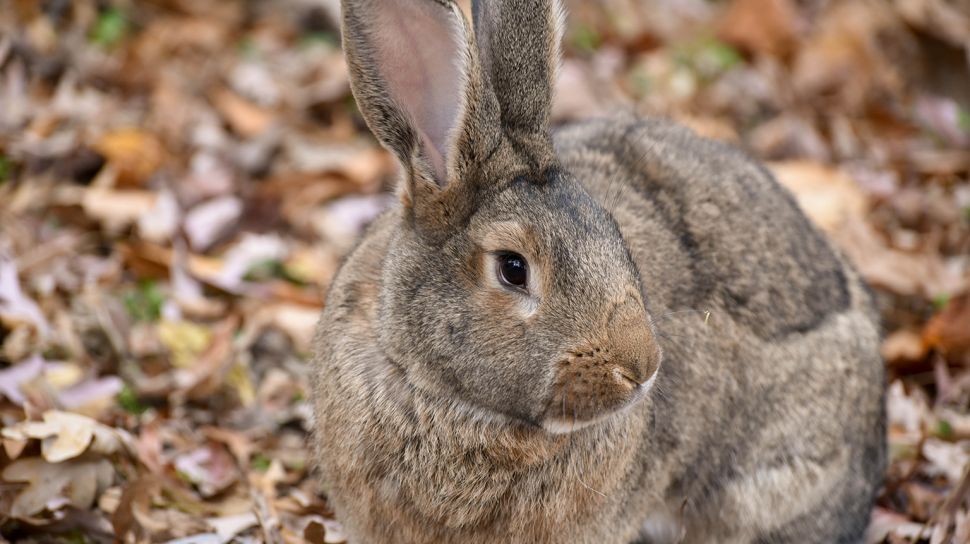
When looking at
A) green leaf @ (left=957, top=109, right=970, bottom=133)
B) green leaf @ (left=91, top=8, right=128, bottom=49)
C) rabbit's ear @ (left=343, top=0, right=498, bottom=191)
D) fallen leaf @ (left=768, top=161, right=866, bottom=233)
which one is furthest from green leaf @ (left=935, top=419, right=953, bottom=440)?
green leaf @ (left=91, top=8, right=128, bottom=49)

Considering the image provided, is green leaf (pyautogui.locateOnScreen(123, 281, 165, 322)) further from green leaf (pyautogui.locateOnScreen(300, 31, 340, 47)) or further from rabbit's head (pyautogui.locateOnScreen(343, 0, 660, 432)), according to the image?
green leaf (pyautogui.locateOnScreen(300, 31, 340, 47))

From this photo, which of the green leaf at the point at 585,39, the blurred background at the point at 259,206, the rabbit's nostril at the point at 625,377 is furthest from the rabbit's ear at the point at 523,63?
the green leaf at the point at 585,39

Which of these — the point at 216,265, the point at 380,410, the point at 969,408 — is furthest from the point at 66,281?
the point at 969,408

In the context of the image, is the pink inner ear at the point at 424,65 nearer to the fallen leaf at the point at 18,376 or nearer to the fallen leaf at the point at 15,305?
the fallen leaf at the point at 18,376

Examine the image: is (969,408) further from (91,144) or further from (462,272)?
(91,144)

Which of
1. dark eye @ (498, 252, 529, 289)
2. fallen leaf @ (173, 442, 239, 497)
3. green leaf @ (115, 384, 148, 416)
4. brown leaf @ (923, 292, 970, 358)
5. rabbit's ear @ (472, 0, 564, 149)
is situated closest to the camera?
dark eye @ (498, 252, 529, 289)
